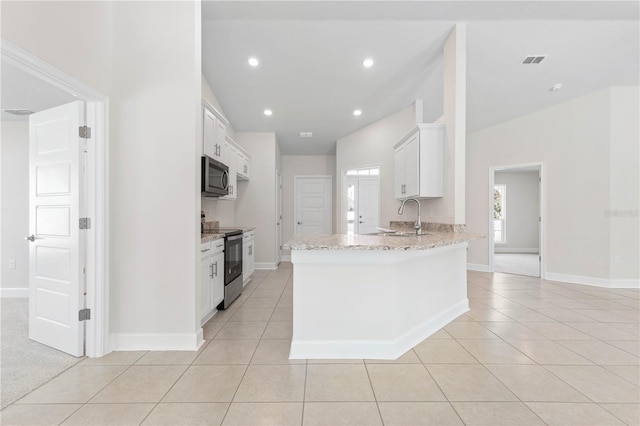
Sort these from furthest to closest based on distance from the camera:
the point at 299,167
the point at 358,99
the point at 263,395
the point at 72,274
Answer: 1. the point at 299,167
2. the point at 358,99
3. the point at 72,274
4. the point at 263,395

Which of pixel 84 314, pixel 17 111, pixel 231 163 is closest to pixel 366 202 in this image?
pixel 231 163

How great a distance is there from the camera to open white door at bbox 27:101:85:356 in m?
2.32

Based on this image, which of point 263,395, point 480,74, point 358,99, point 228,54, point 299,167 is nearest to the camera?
point 263,395

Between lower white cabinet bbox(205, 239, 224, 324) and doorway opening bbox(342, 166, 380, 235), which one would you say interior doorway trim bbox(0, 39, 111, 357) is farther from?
doorway opening bbox(342, 166, 380, 235)

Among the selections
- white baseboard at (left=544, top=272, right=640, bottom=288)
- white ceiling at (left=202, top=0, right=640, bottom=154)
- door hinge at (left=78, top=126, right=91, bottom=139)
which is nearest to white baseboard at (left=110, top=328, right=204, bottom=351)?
door hinge at (left=78, top=126, right=91, bottom=139)

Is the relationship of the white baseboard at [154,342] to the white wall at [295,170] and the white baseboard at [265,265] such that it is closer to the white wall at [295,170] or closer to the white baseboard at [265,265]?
the white baseboard at [265,265]

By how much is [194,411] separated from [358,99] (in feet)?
15.7

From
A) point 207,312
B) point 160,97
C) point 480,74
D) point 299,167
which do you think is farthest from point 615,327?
point 299,167

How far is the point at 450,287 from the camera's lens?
3.09 metres

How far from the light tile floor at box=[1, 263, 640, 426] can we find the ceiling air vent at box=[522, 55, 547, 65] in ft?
10.9

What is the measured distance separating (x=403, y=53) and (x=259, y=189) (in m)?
3.63

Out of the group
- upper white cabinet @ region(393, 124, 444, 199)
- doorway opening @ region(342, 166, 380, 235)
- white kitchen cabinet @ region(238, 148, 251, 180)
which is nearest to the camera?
upper white cabinet @ region(393, 124, 444, 199)

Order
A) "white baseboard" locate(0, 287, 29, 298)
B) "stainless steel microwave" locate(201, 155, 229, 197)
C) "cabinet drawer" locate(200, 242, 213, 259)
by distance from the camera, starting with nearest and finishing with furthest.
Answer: "cabinet drawer" locate(200, 242, 213, 259)
"stainless steel microwave" locate(201, 155, 229, 197)
"white baseboard" locate(0, 287, 29, 298)

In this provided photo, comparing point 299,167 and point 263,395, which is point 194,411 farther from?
point 299,167
